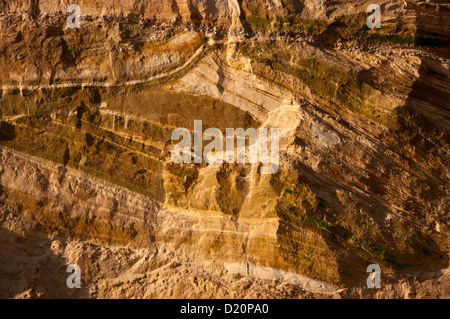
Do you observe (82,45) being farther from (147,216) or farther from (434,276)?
(434,276)

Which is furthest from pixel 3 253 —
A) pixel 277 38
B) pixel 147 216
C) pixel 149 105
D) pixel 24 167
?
pixel 277 38

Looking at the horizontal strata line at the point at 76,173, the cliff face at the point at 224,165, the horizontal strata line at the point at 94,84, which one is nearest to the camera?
the cliff face at the point at 224,165

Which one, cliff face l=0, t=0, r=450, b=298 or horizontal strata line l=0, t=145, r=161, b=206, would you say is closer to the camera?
cliff face l=0, t=0, r=450, b=298

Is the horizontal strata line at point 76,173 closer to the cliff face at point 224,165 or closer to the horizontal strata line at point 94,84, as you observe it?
the cliff face at point 224,165

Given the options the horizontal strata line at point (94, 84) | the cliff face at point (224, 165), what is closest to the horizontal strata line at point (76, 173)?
the cliff face at point (224, 165)

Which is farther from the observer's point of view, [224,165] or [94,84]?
[94,84]

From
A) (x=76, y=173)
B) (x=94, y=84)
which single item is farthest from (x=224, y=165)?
(x=94, y=84)

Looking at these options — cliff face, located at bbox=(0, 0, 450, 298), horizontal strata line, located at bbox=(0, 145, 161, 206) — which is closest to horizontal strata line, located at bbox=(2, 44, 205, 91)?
cliff face, located at bbox=(0, 0, 450, 298)

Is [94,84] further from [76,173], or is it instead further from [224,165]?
[224,165]

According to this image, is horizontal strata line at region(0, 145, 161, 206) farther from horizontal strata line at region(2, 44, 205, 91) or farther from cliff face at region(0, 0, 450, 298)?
horizontal strata line at region(2, 44, 205, 91)
